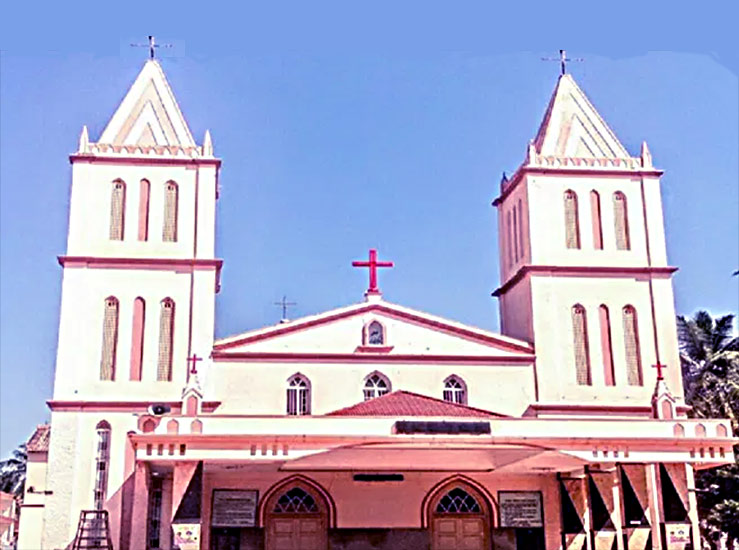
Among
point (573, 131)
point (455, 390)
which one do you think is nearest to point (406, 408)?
point (455, 390)

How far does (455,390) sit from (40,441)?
16878mm

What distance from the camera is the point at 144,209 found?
99.2 feet

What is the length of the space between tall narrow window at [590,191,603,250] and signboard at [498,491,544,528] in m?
8.24

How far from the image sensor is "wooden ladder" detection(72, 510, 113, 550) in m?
26.6

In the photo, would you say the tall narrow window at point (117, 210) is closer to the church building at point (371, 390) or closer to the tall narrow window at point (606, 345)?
the church building at point (371, 390)

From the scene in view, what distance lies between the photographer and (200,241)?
98.2ft

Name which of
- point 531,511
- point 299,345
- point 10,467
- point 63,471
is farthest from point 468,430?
point 10,467

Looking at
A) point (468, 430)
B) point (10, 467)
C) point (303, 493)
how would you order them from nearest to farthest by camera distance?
point (468, 430) → point (303, 493) → point (10, 467)

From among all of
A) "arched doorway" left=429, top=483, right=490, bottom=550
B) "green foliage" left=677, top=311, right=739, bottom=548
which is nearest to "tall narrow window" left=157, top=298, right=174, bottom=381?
"arched doorway" left=429, top=483, right=490, bottom=550

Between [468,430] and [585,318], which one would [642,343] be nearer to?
[585,318]

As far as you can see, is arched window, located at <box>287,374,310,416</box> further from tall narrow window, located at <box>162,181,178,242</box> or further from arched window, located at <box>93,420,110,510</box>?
tall narrow window, located at <box>162,181,178,242</box>

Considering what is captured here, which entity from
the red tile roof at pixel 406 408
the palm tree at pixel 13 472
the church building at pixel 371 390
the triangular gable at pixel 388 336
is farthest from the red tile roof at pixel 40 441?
the palm tree at pixel 13 472

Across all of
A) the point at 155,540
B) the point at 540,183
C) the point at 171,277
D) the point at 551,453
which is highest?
the point at 540,183

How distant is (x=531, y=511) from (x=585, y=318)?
6.31m
